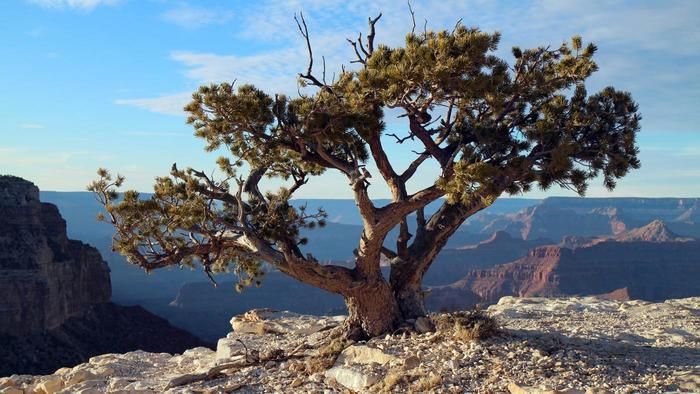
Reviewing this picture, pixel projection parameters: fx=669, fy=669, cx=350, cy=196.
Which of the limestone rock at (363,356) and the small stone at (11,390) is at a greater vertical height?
the limestone rock at (363,356)

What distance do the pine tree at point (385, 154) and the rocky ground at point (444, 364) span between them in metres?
1.57

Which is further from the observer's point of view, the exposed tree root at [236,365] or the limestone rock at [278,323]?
the limestone rock at [278,323]

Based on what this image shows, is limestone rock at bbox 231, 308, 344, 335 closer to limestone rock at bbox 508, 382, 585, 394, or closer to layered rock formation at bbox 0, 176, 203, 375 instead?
limestone rock at bbox 508, 382, 585, 394

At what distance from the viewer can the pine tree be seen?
11248mm

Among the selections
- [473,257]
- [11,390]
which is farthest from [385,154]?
[473,257]

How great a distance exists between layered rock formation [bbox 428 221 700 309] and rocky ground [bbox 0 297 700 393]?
102797 millimetres

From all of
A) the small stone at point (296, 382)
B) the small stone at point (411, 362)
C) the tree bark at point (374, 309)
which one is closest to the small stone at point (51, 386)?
the small stone at point (296, 382)

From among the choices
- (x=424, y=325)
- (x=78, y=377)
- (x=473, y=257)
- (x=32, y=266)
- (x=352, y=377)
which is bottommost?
(x=78, y=377)

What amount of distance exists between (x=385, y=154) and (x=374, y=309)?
125 inches

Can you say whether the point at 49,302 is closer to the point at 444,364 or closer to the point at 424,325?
the point at 424,325

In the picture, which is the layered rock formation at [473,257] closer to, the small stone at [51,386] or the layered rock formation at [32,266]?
the layered rock formation at [32,266]

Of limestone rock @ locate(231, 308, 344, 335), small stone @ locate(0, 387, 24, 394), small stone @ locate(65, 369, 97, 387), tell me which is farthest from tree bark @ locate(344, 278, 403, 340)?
small stone @ locate(0, 387, 24, 394)

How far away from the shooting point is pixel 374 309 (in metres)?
13.7

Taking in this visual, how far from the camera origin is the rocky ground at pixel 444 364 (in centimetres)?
1041
